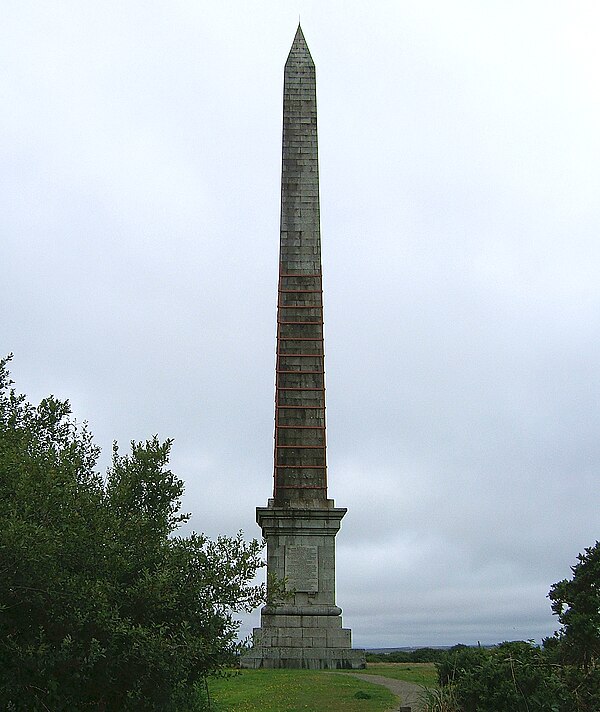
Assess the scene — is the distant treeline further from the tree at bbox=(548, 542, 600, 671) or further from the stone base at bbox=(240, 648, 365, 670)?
the tree at bbox=(548, 542, 600, 671)

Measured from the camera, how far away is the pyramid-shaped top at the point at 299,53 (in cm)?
3102

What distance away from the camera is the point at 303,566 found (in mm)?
25219

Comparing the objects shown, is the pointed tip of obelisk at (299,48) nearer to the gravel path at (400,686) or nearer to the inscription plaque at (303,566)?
the inscription plaque at (303,566)

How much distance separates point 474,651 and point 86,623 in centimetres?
651

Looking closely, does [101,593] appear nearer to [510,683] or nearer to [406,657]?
[510,683]

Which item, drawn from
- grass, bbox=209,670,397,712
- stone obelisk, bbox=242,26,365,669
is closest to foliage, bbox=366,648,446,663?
stone obelisk, bbox=242,26,365,669

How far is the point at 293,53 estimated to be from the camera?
31156mm

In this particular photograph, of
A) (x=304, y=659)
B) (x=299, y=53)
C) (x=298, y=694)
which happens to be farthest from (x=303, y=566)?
(x=299, y=53)

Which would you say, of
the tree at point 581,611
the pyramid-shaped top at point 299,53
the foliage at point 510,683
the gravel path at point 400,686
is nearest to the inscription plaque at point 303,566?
the gravel path at point 400,686

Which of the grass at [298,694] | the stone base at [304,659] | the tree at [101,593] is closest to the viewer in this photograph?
the tree at [101,593]

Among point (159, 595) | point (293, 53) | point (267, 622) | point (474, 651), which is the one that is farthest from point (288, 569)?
point (293, 53)

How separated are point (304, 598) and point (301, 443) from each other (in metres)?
4.81

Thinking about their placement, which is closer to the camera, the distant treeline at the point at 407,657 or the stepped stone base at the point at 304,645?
the stepped stone base at the point at 304,645

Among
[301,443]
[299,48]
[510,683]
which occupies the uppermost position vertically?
[299,48]
